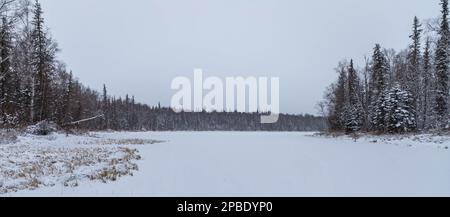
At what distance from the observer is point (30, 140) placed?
23.1 m

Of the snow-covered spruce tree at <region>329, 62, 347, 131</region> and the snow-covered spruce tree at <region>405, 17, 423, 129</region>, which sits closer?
the snow-covered spruce tree at <region>405, 17, 423, 129</region>

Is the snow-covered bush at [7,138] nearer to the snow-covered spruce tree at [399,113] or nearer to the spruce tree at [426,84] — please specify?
the snow-covered spruce tree at [399,113]

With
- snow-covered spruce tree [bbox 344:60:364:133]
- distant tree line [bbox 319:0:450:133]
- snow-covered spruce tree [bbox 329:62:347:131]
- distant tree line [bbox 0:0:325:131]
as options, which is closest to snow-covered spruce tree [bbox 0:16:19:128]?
distant tree line [bbox 0:0:325:131]

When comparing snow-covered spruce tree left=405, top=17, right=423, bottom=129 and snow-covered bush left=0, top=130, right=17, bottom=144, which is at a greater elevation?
snow-covered spruce tree left=405, top=17, right=423, bottom=129

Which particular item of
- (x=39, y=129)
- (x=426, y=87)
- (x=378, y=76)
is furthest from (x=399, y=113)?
(x=39, y=129)

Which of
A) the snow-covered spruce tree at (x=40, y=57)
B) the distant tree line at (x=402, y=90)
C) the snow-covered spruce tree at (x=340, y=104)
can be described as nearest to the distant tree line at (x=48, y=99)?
the snow-covered spruce tree at (x=40, y=57)

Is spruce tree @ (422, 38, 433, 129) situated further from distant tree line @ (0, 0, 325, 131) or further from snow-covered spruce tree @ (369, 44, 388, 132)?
distant tree line @ (0, 0, 325, 131)

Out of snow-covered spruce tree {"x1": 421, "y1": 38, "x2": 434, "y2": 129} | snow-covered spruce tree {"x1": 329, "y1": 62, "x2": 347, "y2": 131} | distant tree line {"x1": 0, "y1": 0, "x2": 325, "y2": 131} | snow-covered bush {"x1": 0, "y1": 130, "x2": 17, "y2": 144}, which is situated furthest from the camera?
snow-covered spruce tree {"x1": 329, "y1": 62, "x2": 347, "y2": 131}

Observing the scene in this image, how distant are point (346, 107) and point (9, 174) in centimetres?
4553

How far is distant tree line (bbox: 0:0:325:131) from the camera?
24.9 meters

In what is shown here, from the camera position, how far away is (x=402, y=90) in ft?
137

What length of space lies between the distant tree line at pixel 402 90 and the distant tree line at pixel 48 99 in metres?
28.2

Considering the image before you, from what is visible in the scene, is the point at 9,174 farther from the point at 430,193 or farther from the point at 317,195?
the point at 430,193
